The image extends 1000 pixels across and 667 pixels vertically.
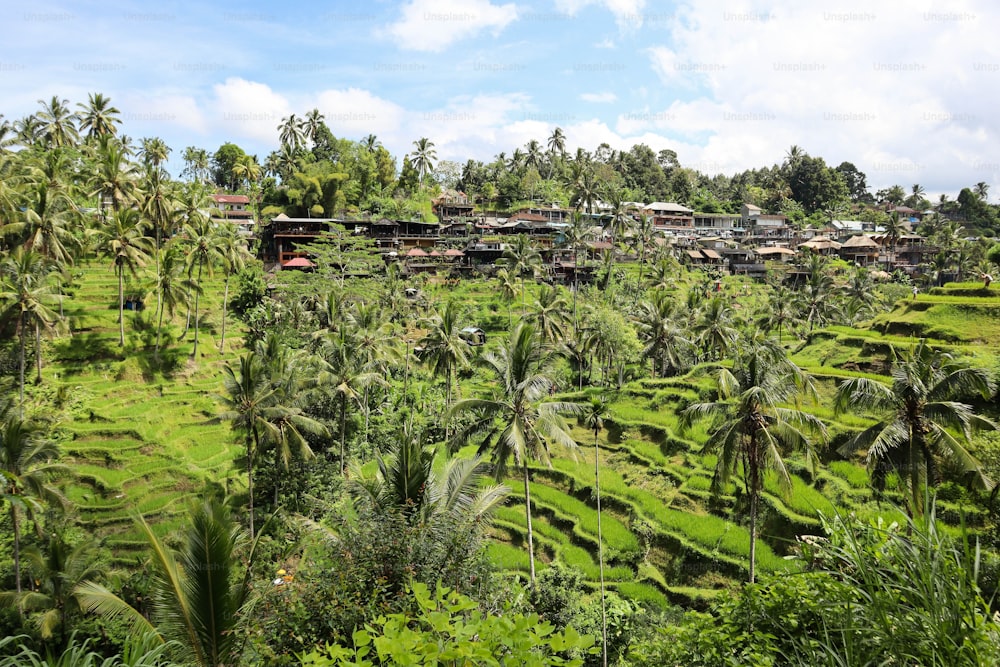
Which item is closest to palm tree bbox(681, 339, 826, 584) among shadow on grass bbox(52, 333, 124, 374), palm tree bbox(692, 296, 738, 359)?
palm tree bbox(692, 296, 738, 359)

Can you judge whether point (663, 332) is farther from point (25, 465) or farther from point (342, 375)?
point (25, 465)

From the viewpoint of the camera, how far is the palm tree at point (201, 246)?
4467 cm

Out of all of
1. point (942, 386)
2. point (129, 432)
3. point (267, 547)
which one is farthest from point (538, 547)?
point (129, 432)

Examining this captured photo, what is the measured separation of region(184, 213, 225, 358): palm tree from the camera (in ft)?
147

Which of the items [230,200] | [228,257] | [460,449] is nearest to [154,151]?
[230,200]

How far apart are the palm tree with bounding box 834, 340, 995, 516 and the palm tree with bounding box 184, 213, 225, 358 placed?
41694 mm

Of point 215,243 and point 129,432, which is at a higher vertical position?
point 215,243

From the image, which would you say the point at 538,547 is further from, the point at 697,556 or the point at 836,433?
the point at 836,433

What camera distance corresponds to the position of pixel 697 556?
77.4 feet

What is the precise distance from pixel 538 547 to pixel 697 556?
722 centimetres

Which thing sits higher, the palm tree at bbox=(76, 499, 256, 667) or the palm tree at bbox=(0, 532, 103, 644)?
the palm tree at bbox=(76, 499, 256, 667)

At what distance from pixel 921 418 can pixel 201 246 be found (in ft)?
156

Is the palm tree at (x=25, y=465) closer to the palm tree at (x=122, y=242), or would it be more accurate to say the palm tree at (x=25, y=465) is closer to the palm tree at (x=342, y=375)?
the palm tree at (x=342, y=375)

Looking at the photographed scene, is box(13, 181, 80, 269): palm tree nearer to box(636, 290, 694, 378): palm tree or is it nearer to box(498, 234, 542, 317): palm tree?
box(498, 234, 542, 317): palm tree
